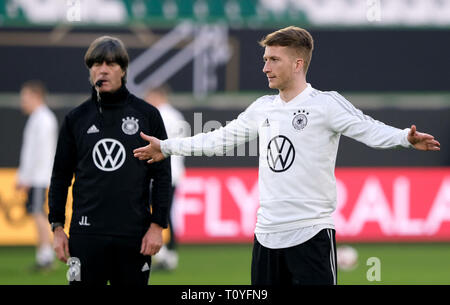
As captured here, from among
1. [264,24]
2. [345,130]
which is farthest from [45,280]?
[264,24]

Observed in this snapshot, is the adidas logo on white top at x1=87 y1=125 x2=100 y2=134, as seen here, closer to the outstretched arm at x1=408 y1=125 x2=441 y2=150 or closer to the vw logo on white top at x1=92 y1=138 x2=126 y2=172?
the vw logo on white top at x1=92 y1=138 x2=126 y2=172

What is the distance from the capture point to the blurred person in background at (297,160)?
5.04m

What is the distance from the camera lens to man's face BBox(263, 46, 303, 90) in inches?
205

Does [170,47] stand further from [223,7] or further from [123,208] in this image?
[123,208]

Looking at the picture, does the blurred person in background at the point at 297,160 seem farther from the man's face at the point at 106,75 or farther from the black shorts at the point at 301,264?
the man's face at the point at 106,75

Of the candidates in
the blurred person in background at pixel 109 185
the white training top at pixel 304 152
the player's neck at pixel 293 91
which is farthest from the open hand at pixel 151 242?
the player's neck at pixel 293 91

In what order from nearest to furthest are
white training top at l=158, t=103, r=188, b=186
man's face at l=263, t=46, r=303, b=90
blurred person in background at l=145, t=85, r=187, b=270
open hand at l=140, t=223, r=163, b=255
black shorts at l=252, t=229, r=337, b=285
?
black shorts at l=252, t=229, r=337, b=285 < man's face at l=263, t=46, r=303, b=90 < open hand at l=140, t=223, r=163, b=255 < blurred person in background at l=145, t=85, r=187, b=270 < white training top at l=158, t=103, r=188, b=186

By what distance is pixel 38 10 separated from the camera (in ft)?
49.3

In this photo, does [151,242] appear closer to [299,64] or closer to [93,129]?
[93,129]

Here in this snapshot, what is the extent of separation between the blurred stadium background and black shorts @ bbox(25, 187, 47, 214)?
1208mm

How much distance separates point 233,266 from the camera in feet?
36.5

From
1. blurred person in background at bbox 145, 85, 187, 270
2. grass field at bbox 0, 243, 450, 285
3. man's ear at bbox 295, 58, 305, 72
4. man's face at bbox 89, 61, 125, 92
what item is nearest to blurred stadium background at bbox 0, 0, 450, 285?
grass field at bbox 0, 243, 450, 285

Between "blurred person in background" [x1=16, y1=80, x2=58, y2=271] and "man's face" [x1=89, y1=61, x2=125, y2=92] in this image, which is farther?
"blurred person in background" [x1=16, y1=80, x2=58, y2=271]

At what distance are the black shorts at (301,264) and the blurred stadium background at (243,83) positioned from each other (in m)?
7.20
